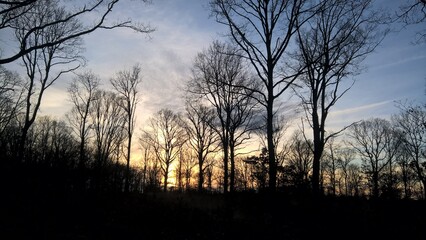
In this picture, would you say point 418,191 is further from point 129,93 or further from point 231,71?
point 129,93

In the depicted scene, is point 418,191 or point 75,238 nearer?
point 75,238

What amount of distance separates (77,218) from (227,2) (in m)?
11.0

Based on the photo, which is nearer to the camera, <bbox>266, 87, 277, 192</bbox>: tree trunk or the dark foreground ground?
the dark foreground ground

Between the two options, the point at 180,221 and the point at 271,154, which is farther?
the point at 271,154

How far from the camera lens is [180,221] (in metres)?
9.06

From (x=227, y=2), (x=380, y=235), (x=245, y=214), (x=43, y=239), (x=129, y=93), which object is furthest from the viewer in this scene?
(x=129, y=93)

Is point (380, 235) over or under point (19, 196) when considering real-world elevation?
under

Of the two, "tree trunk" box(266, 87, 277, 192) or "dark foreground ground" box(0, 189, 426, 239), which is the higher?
"tree trunk" box(266, 87, 277, 192)

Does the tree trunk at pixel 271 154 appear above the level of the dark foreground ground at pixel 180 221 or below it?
above

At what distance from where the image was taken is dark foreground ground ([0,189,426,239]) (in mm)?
7230

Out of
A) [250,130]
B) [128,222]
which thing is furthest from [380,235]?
[250,130]

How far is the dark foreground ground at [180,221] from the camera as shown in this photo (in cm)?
723

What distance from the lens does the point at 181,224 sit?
351 inches

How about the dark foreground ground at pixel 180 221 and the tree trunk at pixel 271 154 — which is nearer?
the dark foreground ground at pixel 180 221
